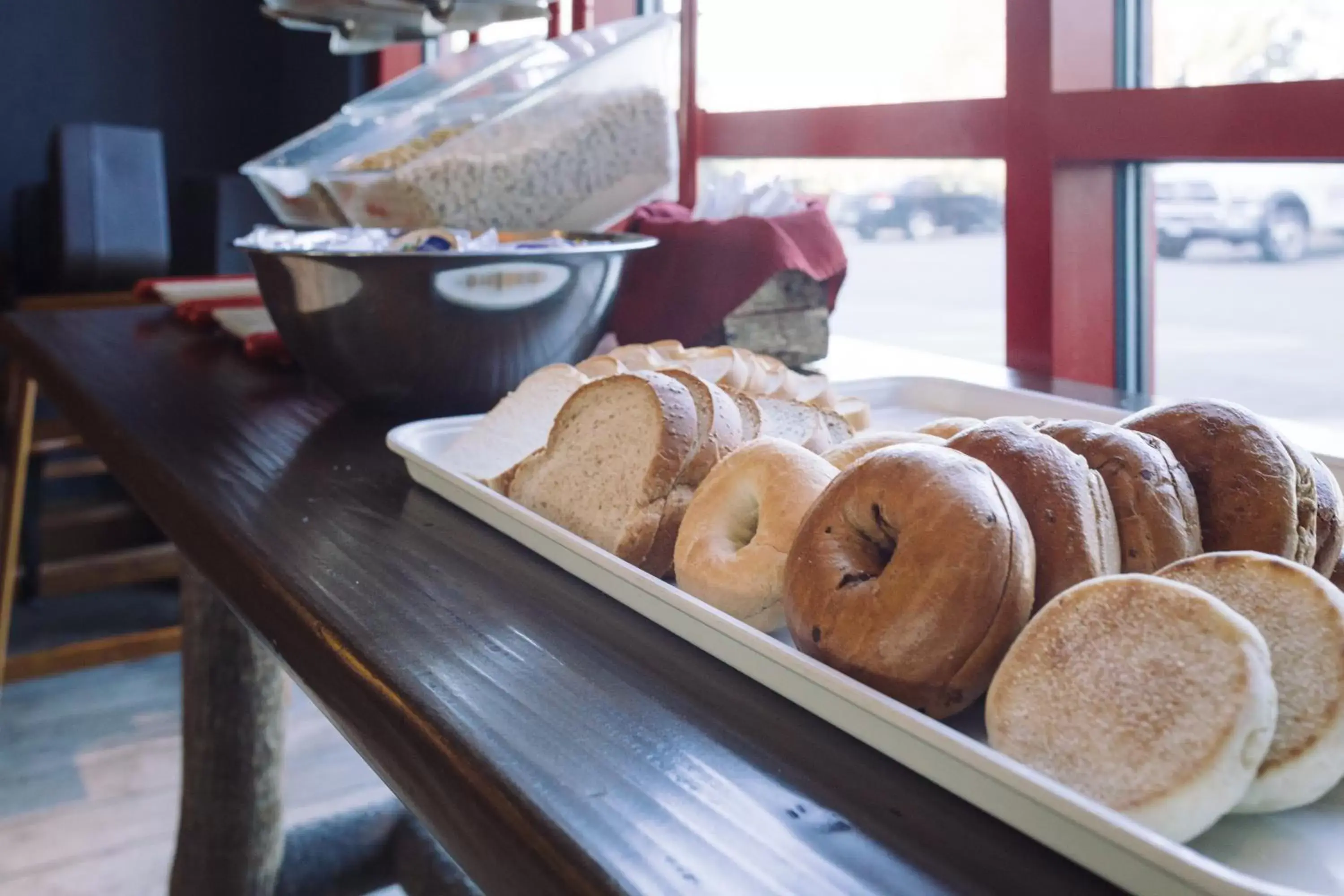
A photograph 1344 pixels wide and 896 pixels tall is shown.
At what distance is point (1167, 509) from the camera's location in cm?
48

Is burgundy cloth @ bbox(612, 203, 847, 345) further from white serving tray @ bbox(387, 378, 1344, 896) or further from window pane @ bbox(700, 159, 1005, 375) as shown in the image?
white serving tray @ bbox(387, 378, 1344, 896)

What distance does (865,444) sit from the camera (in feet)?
2.04

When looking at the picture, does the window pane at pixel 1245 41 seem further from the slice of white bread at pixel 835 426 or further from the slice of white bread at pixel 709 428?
the slice of white bread at pixel 709 428

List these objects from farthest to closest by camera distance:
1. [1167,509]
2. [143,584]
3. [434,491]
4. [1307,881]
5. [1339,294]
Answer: [143,584] → [1339,294] → [434,491] → [1167,509] → [1307,881]

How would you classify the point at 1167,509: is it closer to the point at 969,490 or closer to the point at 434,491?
the point at 969,490

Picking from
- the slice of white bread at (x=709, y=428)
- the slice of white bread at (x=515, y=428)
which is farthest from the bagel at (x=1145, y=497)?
the slice of white bread at (x=515, y=428)

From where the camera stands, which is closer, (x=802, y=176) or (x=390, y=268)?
(x=390, y=268)

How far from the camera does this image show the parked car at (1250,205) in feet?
3.93

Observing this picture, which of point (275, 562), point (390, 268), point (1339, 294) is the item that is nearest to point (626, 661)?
point (275, 562)

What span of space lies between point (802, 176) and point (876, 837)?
67.2 inches

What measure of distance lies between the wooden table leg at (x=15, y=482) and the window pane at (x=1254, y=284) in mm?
1989

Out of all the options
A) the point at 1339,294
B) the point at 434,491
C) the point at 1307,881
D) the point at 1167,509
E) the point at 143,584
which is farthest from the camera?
the point at 143,584

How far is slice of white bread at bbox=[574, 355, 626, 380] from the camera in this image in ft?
3.09

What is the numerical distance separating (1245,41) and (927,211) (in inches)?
21.2
